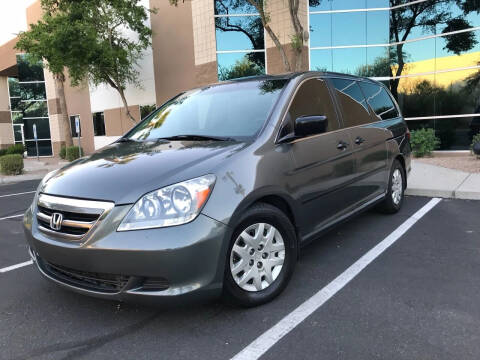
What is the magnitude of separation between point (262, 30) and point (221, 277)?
1466 centimetres

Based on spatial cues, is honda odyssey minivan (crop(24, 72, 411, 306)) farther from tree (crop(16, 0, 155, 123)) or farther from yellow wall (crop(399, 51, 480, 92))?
tree (crop(16, 0, 155, 123))

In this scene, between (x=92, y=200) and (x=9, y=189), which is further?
(x=9, y=189)

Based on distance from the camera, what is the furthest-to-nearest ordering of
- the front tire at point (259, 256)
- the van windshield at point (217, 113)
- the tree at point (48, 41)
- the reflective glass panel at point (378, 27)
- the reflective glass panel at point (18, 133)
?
the reflective glass panel at point (18, 133), the tree at point (48, 41), the reflective glass panel at point (378, 27), the van windshield at point (217, 113), the front tire at point (259, 256)

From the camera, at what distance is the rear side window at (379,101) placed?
514 cm

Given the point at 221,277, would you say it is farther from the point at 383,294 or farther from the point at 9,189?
the point at 9,189

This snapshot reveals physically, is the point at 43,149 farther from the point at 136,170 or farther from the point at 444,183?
the point at 136,170

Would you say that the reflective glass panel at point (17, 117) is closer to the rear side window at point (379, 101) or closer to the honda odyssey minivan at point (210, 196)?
the honda odyssey minivan at point (210, 196)

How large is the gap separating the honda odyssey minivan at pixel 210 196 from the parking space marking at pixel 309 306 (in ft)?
0.85

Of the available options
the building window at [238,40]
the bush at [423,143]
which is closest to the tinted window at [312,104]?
the bush at [423,143]

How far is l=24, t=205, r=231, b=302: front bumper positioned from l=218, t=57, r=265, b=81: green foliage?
46.0 feet

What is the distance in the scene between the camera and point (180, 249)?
2.60 m

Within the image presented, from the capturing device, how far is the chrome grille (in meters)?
2.71

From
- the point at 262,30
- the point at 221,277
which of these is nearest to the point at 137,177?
the point at 221,277

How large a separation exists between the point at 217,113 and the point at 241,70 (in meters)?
12.9
